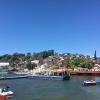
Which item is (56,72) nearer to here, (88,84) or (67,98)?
(88,84)

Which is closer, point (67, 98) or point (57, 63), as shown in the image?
point (67, 98)

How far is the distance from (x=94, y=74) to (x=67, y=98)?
88.8 meters

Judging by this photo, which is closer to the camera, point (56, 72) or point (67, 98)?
point (67, 98)

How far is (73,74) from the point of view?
152m

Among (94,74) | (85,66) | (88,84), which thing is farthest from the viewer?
(85,66)

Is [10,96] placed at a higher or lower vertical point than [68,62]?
lower

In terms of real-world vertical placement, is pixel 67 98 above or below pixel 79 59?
below

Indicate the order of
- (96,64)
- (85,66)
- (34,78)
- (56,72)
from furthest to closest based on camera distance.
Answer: (96,64) → (85,66) → (56,72) → (34,78)

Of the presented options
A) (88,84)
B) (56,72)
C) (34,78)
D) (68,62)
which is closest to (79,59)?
(68,62)

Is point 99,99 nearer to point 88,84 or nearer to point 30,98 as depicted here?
point 30,98

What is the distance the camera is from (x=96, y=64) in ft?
609

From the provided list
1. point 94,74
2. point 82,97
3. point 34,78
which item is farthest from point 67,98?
point 94,74

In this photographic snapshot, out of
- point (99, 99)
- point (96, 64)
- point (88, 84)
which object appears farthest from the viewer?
point (96, 64)

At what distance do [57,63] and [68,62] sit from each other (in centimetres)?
1029
